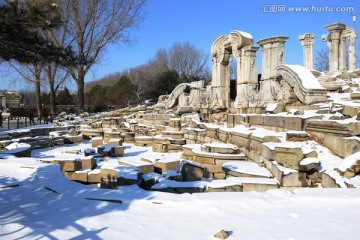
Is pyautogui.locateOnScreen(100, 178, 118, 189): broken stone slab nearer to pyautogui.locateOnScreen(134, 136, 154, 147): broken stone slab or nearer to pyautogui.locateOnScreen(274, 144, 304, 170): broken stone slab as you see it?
pyautogui.locateOnScreen(274, 144, 304, 170): broken stone slab

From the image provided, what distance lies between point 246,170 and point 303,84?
382cm

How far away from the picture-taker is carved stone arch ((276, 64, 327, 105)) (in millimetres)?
8156

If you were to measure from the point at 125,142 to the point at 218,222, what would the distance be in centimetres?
1151

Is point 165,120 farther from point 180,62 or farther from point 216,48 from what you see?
point 180,62

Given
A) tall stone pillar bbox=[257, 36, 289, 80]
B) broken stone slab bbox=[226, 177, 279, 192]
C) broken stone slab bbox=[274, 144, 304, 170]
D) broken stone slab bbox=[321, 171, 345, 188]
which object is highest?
tall stone pillar bbox=[257, 36, 289, 80]

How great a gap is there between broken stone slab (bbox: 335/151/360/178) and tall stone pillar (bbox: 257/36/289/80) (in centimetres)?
610

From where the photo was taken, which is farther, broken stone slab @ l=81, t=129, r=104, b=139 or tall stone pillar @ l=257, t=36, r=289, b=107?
broken stone slab @ l=81, t=129, r=104, b=139

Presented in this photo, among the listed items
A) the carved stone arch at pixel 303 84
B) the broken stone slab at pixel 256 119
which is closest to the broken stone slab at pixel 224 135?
the broken stone slab at pixel 256 119

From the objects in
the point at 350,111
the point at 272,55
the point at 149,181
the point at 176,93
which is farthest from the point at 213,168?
the point at 176,93

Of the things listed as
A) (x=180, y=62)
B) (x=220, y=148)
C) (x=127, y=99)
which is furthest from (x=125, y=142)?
(x=180, y=62)

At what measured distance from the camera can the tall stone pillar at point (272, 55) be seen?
10242 mm

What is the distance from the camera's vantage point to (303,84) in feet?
27.2

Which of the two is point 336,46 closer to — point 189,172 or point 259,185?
point 189,172

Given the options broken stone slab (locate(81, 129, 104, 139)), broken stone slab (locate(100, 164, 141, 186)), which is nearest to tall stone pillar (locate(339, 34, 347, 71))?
broken stone slab (locate(81, 129, 104, 139))
